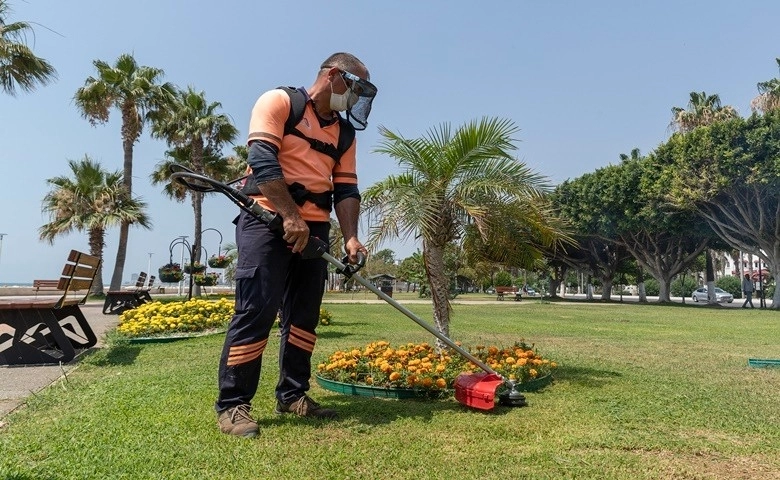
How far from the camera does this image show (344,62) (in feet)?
11.4

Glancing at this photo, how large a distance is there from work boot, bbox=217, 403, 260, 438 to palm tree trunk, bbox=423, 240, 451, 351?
8.55ft

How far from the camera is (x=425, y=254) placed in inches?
215

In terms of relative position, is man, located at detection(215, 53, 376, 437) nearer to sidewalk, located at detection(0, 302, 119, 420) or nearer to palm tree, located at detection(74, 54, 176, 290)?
sidewalk, located at detection(0, 302, 119, 420)

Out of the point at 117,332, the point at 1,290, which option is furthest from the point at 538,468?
the point at 1,290

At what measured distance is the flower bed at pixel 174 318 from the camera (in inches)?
323

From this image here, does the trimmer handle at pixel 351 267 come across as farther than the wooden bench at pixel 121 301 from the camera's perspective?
No

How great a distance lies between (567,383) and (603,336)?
6.11 meters

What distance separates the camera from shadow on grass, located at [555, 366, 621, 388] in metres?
4.85

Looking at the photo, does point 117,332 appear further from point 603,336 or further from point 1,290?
point 1,290

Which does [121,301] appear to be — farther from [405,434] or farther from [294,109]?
[405,434]

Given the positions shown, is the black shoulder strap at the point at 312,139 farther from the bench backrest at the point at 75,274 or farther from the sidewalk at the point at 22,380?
the bench backrest at the point at 75,274

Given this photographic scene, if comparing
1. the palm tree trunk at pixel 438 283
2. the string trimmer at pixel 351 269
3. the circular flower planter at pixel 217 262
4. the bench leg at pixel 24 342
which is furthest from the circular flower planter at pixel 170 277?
the string trimmer at pixel 351 269

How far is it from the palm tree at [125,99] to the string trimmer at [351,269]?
22721mm

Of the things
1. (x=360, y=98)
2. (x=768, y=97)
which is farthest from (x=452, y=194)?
(x=768, y=97)
